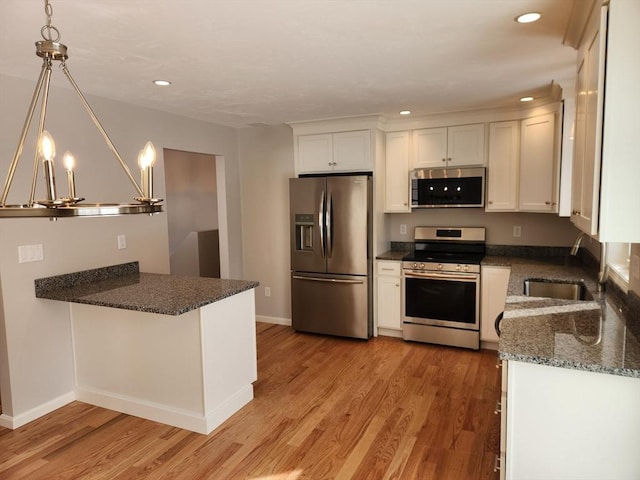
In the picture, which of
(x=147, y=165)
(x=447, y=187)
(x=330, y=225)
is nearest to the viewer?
(x=147, y=165)

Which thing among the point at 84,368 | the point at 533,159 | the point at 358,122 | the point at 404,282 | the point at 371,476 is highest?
the point at 358,122

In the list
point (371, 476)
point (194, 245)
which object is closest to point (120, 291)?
point (371, 476)

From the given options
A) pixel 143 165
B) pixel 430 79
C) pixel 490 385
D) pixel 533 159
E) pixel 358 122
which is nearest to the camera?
pixel 143 165

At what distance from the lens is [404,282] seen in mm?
4332

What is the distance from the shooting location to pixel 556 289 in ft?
10.1

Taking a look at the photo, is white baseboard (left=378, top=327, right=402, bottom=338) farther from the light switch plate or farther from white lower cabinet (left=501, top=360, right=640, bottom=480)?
the light switch plate

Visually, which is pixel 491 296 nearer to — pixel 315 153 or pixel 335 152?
pixel 335 152

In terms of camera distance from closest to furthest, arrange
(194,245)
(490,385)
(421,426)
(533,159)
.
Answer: (421,426) → (490,385) → (533,159) → (194,245)

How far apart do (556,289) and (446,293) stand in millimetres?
1181

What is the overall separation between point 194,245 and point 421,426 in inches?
176

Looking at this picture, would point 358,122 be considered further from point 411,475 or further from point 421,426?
point 411,475

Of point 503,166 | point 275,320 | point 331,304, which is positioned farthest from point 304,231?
point 503,166

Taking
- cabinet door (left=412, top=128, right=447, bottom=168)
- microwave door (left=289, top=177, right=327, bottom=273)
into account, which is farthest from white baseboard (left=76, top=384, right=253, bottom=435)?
cabinet door (left=412, top=128, right=447, bottom=168)

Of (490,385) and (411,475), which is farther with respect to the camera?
(490,385)
